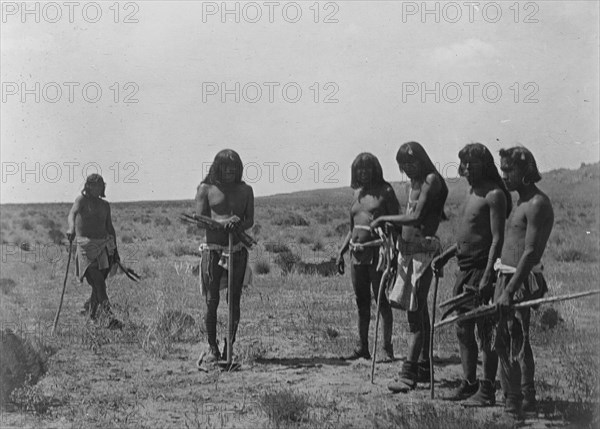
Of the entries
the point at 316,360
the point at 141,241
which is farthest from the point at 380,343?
the point at 141,241

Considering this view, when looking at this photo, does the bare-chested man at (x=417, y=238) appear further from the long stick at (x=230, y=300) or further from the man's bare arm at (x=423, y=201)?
the long stick at (x=230, y=300)

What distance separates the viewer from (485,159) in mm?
5598

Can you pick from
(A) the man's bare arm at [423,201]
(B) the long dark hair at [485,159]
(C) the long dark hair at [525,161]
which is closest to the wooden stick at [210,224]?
(A) the man's bare arm at [423,201]

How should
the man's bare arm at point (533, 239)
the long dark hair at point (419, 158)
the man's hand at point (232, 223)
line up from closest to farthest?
the man's bare arm at point (533, 239) < the long dark hair at point (419, 158) < the man's hand at point (232, 223)

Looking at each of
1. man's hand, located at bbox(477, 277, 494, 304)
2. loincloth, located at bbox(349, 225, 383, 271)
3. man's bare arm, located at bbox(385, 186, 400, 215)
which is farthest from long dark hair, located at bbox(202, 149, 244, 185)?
man's hand, located at bbox(477, 277, 494, 304)

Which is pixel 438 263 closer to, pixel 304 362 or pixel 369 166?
pixel 369 166

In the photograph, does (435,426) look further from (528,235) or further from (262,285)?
(262,285)

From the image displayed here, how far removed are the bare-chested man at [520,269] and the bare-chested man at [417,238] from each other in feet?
2.98

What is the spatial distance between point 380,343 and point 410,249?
5.99 feet

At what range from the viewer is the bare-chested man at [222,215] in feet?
23.5

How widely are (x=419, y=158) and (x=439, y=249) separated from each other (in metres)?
0.87

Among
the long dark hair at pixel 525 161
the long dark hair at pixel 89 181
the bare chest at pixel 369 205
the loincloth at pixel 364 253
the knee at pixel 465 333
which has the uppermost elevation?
the long dark hair at pixel 89 181

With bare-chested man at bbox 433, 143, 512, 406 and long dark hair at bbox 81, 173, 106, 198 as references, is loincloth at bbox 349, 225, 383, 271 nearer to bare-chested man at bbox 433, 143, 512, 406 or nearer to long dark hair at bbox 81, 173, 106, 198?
bare-chested man at bbox 433, 143, 512, 406

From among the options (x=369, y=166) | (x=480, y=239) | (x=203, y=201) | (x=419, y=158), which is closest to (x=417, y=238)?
(x=419, y=158)
